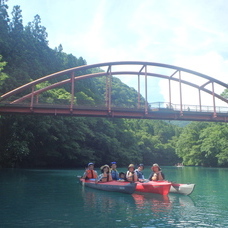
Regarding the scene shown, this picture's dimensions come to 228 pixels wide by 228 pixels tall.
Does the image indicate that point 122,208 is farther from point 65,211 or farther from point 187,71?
point 187,71

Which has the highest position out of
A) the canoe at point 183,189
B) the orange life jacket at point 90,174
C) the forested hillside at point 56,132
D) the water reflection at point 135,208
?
the forested hillside at point 56,132

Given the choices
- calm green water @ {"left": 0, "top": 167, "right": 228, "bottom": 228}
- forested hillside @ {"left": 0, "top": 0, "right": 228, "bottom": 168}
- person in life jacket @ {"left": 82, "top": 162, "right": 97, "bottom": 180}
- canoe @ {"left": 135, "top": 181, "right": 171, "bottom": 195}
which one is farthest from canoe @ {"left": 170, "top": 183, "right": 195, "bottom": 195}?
forested hillside @ {"left": 0, "top": 0, "right": 228, "bottom": 168}

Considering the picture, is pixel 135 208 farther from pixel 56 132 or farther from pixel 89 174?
pixel 56 132

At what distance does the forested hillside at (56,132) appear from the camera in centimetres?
3269

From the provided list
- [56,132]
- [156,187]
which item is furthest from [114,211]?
[56,132]

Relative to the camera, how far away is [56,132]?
38938 mm

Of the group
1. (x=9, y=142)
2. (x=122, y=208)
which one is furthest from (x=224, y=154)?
(x=122, y=208)

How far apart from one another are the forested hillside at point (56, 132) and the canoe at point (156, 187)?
13522 millimetres

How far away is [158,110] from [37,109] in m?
11.5

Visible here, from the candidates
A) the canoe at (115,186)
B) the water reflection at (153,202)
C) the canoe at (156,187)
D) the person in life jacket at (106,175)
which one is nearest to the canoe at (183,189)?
the canoe at (156,187)

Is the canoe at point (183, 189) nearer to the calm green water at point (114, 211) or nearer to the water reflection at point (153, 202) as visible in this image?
the calm green water at point (114, 211)

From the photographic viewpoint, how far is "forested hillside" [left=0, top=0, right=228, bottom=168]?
32.7 meters

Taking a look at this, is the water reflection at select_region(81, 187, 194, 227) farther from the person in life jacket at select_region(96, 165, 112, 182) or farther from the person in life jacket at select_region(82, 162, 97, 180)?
the person in life jacket at select_region(82, 162, 97, 180)

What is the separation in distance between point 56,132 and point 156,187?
27091 mm
